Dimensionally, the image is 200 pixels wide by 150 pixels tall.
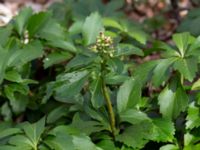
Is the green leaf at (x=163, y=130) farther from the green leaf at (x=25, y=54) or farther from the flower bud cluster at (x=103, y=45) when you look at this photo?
the green leaf at (x=25, y=54)

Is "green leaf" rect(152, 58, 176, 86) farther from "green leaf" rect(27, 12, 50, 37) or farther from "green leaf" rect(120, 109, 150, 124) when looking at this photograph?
"green leaf" rect(27, 12, 50, 37)

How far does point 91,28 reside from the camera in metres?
2.36

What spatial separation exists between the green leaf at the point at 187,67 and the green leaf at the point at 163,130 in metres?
0.23

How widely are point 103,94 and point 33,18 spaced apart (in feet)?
2.51

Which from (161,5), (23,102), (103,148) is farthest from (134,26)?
(161,5)

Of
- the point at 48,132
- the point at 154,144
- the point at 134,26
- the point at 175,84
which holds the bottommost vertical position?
the point at 154,144

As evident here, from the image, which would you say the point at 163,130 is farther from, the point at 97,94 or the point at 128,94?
the point at 97,94

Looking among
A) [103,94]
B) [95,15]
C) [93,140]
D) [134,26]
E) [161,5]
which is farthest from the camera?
[161,5]

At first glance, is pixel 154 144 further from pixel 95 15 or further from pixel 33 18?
pixel 33 18

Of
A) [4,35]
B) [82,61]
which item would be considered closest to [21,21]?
Answer: [4,35]

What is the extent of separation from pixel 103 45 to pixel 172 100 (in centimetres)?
46

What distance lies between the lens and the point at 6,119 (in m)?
2.47

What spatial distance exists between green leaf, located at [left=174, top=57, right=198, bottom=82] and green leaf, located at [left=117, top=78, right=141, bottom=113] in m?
0.19

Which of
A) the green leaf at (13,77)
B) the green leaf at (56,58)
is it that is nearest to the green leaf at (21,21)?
the green leaf at (56,58)
